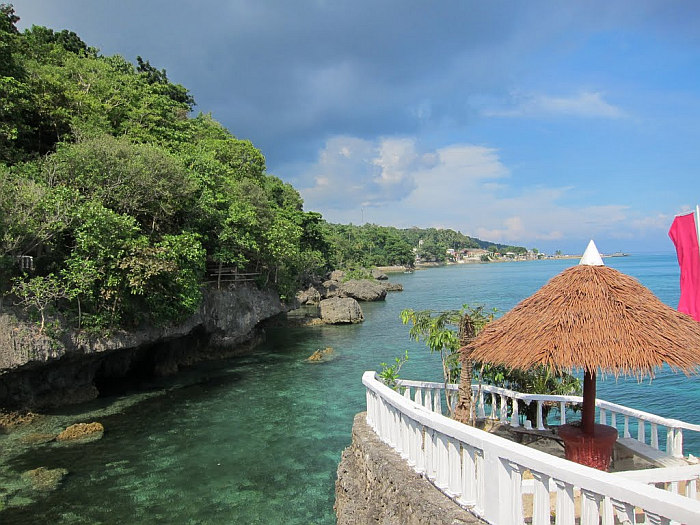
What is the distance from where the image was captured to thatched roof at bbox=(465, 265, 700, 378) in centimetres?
434

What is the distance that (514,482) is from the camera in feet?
10.7

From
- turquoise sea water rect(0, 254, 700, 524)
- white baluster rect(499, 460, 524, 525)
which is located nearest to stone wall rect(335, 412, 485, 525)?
white baluster rect(499, 460, 524, 525)

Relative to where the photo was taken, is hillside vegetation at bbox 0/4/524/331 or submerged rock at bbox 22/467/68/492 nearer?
submerged rock at bbox 22/467/68/492

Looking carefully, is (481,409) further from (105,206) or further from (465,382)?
(105,206)

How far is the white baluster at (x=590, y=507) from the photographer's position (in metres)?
2.84

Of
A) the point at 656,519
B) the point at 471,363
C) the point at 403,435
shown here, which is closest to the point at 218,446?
the point at 471,363

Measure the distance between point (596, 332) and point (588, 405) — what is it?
85 centimetres

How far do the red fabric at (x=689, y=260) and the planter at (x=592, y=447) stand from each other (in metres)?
1.92

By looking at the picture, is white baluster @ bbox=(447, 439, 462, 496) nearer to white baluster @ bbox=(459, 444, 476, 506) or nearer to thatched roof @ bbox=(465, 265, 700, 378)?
white baluster @ bbox=(459, 444, 476, 506)

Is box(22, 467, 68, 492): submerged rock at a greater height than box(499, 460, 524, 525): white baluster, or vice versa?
box(499, 460, 524, 525): white baluster

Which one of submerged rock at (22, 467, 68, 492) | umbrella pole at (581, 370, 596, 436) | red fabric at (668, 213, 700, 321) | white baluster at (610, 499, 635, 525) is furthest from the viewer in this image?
submerged rock at (22, 467, 68, 492)

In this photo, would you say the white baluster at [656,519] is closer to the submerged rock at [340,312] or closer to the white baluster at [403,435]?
the white baluster at [403,435]

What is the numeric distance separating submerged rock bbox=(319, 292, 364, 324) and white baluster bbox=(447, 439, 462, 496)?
950 inches

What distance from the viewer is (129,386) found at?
1450 cm
